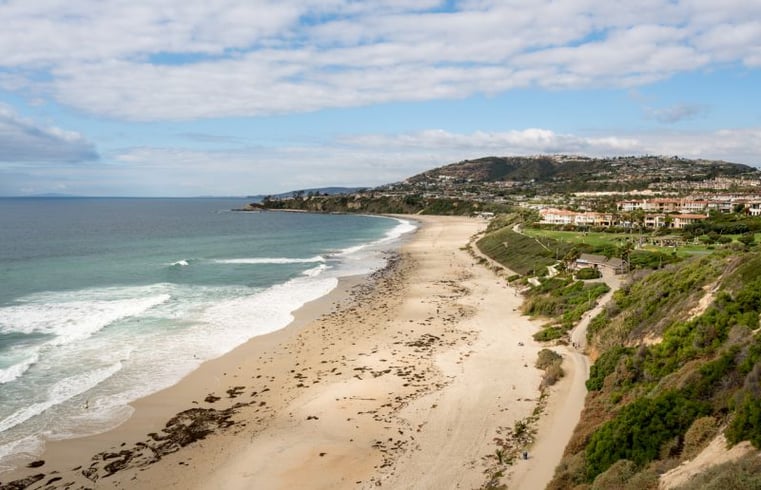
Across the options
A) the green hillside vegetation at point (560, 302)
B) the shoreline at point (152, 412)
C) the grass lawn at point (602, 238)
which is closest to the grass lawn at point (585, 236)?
the grass lawn at point (602, 238)

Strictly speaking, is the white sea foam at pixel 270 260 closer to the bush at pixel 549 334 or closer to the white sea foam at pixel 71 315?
the white sea foam at pixel 71 315

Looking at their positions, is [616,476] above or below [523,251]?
below

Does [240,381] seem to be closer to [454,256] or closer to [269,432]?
[269,432]

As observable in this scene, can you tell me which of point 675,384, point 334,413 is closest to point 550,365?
point 675,384

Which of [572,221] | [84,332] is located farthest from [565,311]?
[572,221]

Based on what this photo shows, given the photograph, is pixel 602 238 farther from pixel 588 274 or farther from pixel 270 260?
pixel 270 260

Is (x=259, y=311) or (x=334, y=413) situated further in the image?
(x=259, y=311)

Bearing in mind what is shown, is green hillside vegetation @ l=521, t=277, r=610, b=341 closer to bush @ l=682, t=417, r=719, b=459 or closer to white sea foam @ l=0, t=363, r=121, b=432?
bush @ l=682, t=417, r=719, b=459
